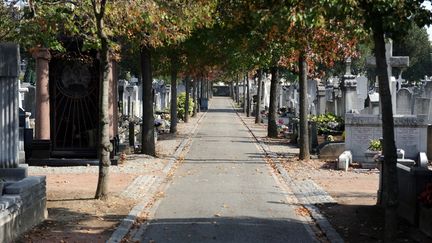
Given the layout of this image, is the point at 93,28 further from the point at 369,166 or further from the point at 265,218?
the point at 369,166

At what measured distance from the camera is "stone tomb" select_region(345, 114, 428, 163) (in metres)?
18.2

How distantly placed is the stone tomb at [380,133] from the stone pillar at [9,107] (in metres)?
11.6

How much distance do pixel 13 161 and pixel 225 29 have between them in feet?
19.3

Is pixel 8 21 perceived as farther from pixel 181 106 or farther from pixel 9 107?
pixel 181 106

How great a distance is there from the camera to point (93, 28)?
42.6 ft

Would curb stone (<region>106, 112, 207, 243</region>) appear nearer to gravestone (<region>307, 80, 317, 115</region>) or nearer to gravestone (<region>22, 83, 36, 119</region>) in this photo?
gravestone (<region>22, 83, 36, 119</region>)

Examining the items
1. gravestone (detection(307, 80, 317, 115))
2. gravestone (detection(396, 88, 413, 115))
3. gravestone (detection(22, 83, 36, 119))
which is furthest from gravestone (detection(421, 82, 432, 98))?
gravestone (detection(22, 83, 36, 119))

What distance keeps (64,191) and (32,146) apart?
5488 millimetres

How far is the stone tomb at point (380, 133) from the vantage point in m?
18.2

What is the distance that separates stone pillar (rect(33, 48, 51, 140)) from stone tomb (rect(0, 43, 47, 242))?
8.52 meters

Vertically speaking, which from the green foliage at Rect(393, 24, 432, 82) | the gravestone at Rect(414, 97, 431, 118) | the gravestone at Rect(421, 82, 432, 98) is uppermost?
the green foliage at Rect(393, 24, 432, 82)

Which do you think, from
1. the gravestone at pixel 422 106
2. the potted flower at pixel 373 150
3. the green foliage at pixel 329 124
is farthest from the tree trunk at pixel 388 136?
the green foliage at pixel 329 124

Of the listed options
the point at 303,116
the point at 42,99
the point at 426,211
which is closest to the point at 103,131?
the point at 426,211

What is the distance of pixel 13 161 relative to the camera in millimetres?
9836
